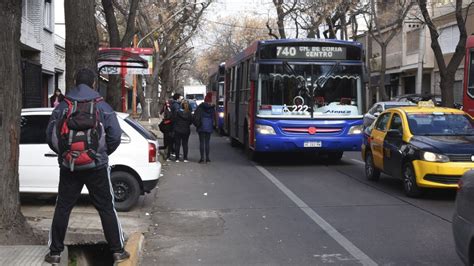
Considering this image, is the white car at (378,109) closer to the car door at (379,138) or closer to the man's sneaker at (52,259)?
the car door at (379,138)

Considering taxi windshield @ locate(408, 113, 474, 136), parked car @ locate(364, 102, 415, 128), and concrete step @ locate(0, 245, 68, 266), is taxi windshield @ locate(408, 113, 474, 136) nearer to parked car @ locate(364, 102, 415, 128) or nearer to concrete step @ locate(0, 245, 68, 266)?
concrete step @ locate(0, 245, 68, 266)

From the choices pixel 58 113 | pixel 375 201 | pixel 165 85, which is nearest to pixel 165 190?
pixel 375 201

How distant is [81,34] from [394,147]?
5.75m

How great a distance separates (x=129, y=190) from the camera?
8.73m

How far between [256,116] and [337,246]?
717 centimetres

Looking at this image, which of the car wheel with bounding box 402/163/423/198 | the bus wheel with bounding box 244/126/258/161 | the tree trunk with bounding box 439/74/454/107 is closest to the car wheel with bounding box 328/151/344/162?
the bus wheel with bounding box 244/126/258/161

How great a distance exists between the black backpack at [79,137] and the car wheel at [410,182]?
19.8 ft

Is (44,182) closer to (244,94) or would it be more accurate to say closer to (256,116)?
(256,116)

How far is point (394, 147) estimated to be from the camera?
10.3m

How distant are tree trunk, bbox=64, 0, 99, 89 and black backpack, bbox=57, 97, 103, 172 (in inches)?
159

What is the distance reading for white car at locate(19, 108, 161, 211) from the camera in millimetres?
8469

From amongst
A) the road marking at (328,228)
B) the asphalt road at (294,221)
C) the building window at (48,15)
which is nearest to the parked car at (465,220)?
the asphalt road at (294,221)

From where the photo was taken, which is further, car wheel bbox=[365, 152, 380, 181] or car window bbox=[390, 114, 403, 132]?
car wheel bbox=[365, 152, 380, 181]

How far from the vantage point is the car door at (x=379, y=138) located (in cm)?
1097
